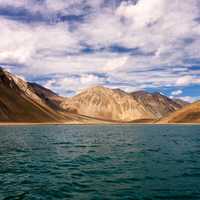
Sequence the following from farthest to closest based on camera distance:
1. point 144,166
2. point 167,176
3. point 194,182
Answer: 1. point 144,166
2. point 167,176
3. point 194,182

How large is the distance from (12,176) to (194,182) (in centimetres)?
1352

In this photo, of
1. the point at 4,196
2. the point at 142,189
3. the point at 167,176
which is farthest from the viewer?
the point at 167,176

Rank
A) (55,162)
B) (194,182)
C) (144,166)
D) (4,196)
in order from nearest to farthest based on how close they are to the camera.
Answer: (4,196)
(194,182)
(144,166)
(55,162)

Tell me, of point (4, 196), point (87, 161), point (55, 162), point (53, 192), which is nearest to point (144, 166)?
point (87, 161)

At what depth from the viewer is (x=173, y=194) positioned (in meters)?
18.6

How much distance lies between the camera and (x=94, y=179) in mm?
22812

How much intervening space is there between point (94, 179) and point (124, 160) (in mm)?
10488

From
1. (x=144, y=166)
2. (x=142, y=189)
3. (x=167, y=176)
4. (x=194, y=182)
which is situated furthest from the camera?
(x=144, y=166)

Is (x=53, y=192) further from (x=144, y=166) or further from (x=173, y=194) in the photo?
(x=144, y=166)

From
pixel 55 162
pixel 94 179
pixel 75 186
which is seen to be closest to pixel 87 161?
pixel 55 162

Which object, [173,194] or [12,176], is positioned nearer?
[173,194]

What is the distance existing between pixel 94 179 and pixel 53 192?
439cm

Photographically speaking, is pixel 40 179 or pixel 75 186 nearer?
pixel 75 186

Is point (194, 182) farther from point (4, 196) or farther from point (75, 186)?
point (4, 196)
